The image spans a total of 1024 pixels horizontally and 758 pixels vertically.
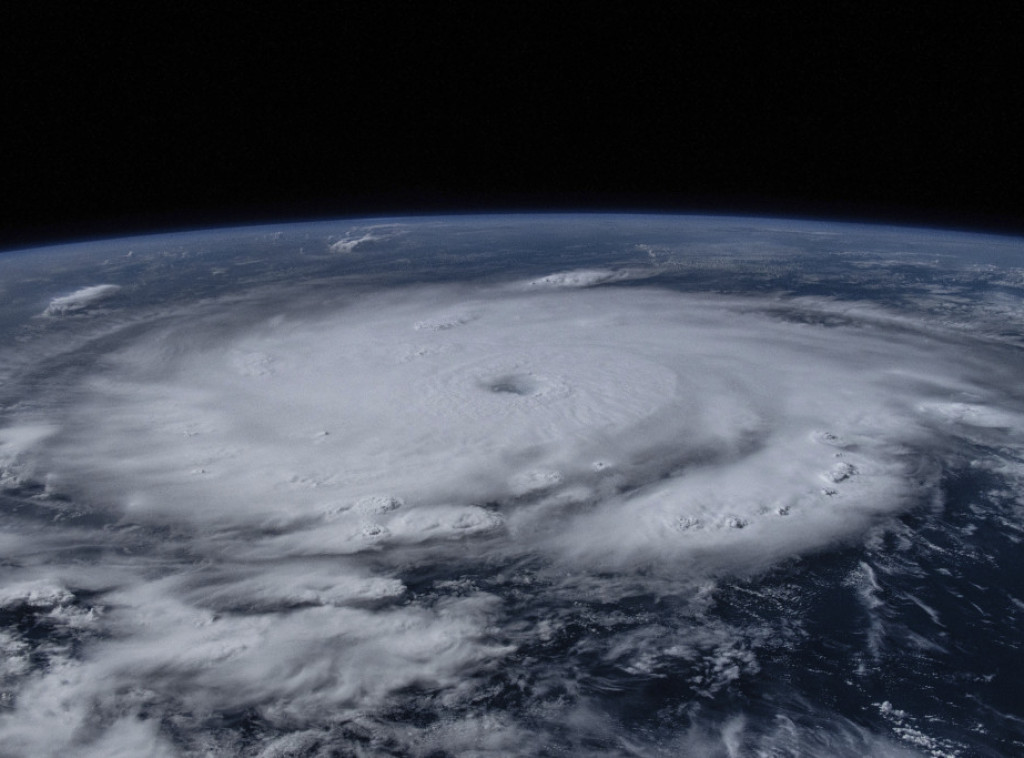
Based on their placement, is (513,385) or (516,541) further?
(513,385)

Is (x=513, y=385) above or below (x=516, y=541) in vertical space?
above

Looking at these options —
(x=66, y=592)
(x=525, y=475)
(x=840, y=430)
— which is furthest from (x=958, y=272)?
(x=66, y=592)

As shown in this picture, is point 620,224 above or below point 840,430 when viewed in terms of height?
above

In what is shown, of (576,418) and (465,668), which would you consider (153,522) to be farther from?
(576,418)

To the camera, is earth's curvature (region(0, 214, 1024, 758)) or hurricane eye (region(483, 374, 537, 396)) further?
hurricane eye (region(483, 374, 537, 396))

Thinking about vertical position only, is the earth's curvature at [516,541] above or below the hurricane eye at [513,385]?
below

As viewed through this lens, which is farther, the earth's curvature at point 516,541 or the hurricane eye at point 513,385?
the hurricane eye at point 513,385

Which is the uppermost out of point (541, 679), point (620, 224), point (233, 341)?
point (620, 224)

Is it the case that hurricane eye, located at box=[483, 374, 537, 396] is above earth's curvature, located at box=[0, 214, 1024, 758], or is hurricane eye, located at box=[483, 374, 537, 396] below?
above
